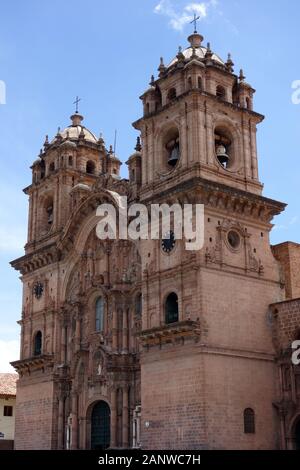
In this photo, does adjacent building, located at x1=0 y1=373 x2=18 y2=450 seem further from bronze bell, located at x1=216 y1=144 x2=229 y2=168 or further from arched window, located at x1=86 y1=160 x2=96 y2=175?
bronze bell, located at x1=216 y1=144 x2=229 y2=168

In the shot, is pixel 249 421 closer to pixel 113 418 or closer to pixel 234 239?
pixel 113 418

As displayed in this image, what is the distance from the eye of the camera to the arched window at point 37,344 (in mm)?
43094

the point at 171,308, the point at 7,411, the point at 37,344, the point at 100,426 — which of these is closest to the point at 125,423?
the point at 100,426

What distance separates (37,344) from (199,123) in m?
16.5

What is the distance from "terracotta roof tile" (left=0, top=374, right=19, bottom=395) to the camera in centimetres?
5382

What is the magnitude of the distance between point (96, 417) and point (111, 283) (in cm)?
660

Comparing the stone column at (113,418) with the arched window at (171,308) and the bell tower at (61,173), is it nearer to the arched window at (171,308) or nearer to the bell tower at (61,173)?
the arched window at (171,308)

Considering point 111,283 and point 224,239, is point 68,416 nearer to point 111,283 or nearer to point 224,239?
point 111,283

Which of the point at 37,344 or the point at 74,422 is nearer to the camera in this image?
the point at 74,422

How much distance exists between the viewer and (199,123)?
34906 millimetres

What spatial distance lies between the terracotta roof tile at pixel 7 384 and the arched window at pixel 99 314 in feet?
56.0

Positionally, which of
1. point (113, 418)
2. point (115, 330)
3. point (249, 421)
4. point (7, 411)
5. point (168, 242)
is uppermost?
point (168, 242)

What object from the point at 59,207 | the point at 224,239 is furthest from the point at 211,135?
the point at 59,207

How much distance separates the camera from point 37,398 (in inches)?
1652
